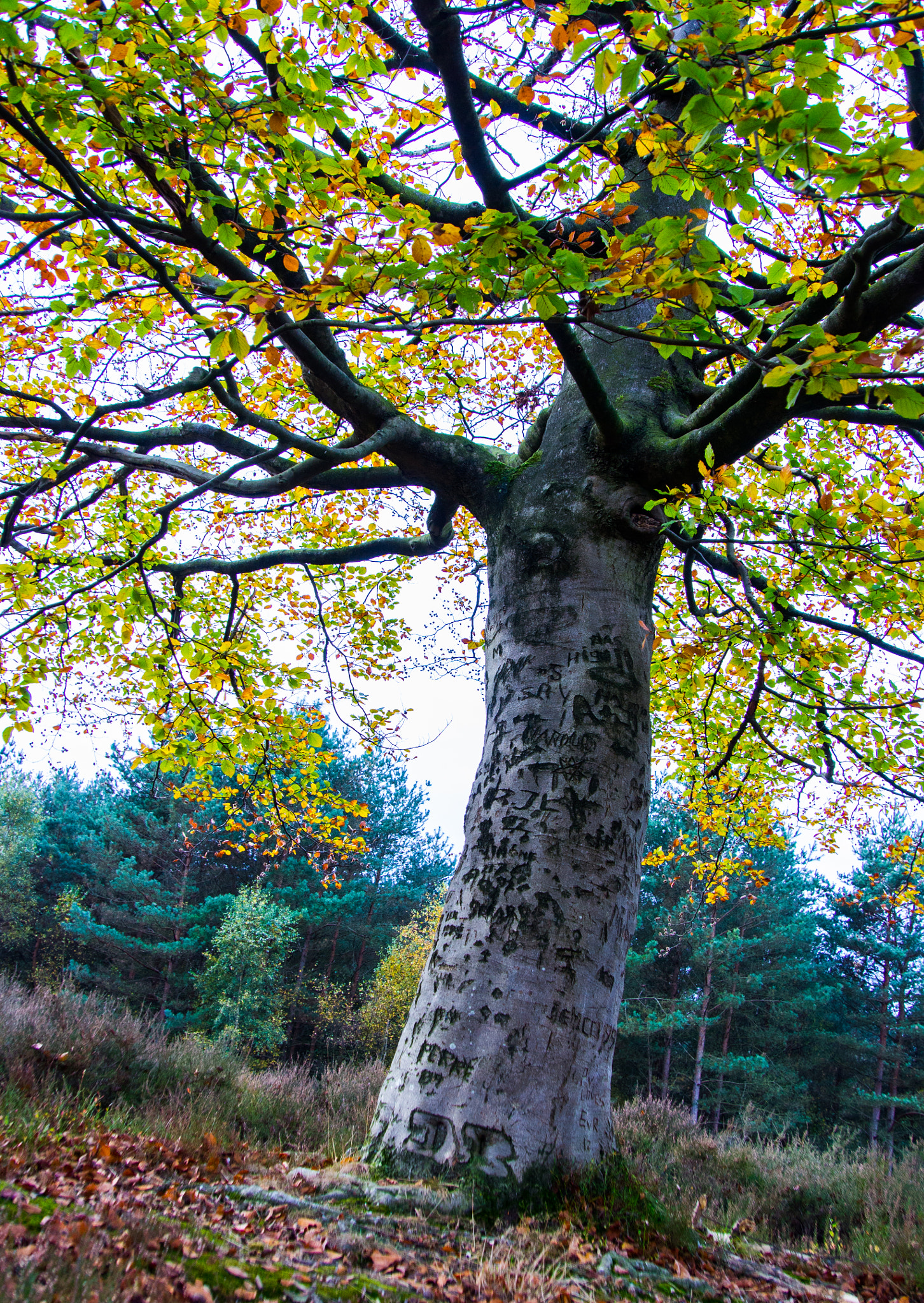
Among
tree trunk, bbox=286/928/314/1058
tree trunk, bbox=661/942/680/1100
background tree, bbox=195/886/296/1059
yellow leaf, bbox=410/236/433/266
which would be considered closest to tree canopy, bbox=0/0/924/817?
yellow leaf, bbox=410/236/433/266

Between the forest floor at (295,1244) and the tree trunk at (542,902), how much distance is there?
0.25 metres

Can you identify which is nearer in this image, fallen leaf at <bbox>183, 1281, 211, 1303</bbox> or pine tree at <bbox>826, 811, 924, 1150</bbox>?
fallen leaf at <bbox>183, 1281, 211, 1303</bbox>

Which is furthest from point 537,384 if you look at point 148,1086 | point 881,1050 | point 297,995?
point 881,1050

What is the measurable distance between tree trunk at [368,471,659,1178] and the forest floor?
0.25 metres

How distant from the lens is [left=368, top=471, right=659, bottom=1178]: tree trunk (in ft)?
8.89

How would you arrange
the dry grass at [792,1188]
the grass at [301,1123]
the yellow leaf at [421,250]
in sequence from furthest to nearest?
the dry grass at [792,1188], the grass at [301,1123], the yellow leaf at [421,250]

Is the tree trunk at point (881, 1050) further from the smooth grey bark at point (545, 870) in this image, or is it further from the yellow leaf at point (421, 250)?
the yellow leaf at point (421, 250)

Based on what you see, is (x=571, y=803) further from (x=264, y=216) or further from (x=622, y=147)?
(x=622, y=147)

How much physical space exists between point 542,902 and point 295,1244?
4.58 ft

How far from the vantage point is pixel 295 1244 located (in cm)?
207

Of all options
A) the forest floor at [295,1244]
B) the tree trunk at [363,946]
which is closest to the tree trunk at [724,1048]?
the tree trunk at [363,946]

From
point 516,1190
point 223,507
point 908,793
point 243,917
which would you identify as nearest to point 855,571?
point 908,793

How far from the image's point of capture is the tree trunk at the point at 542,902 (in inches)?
107

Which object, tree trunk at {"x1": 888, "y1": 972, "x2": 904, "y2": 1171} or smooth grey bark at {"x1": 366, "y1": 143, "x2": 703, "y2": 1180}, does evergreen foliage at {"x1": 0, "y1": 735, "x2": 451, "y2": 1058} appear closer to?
tree trunk at {"x1": 888, "y1": 972, "x2": 904, "y2": 1171}
